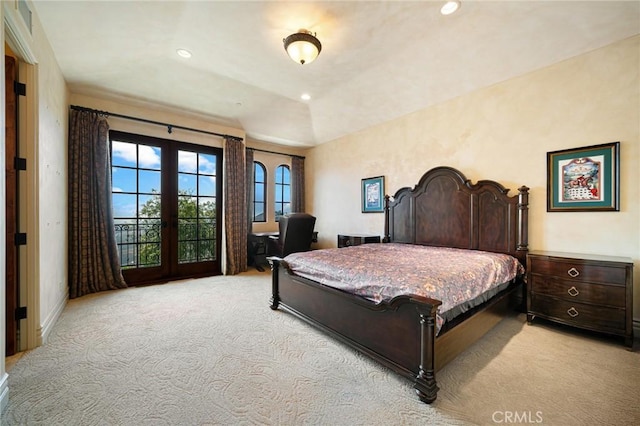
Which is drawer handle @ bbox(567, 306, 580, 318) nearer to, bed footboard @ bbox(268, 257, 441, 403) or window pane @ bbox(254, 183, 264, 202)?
bed footboard @ bbox(268, 257, 441, 403)

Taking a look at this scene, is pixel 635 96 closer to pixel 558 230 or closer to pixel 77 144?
pixel 558 230

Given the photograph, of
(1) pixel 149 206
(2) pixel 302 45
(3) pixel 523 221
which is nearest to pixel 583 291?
(3) pixel 523 221

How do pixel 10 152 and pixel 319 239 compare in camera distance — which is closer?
pixel 10 152

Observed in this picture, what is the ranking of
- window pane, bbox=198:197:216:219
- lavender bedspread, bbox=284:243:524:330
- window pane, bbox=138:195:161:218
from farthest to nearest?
window pane, bbox=198:197:216:219
window pane, bbox=138:195:161:218
lavender bedspread, bbox=284:243:524:330

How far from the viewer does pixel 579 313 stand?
8.02 feet

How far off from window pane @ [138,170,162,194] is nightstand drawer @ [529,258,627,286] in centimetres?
527

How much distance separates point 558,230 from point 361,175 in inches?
118

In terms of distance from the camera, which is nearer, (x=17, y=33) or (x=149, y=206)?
(x=17, y=33)

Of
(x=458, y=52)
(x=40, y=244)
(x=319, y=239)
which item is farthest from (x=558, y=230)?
(x=40, y=244)

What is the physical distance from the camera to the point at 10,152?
2.14 m

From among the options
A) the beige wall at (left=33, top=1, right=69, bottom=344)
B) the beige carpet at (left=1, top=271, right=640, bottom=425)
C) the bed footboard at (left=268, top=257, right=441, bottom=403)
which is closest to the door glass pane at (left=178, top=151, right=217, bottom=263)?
the beige wall at (left=33, top=1, right=69, bottom=344)

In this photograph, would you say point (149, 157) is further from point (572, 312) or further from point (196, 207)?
point (572, 312)

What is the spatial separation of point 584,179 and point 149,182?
579cm

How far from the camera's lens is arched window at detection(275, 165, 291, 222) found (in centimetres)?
615
